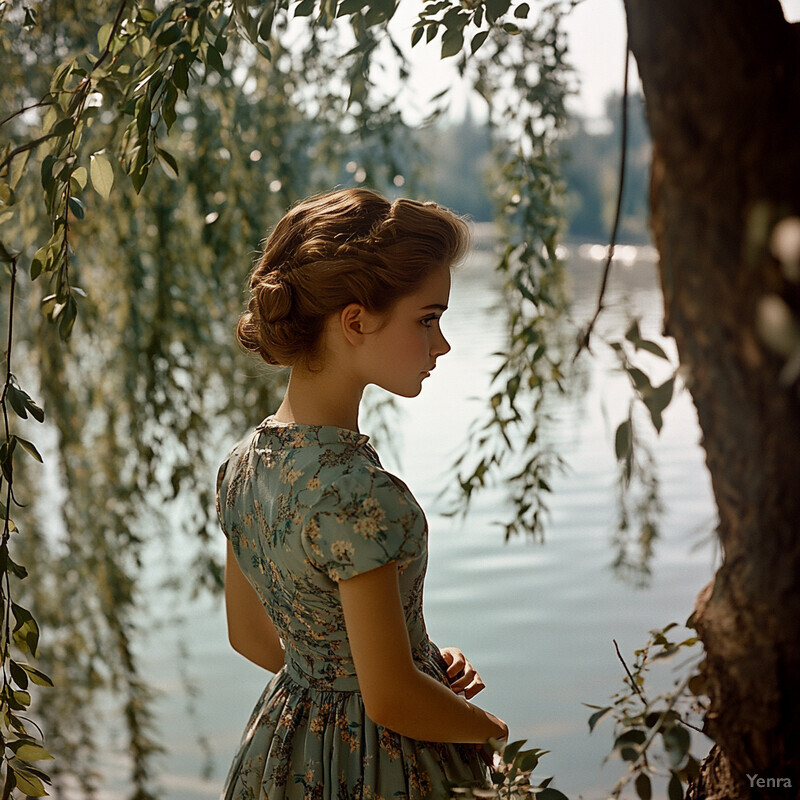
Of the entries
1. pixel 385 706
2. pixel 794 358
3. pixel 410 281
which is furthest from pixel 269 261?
pixel 794 358

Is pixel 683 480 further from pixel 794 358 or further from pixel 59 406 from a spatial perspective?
pixel 794 358

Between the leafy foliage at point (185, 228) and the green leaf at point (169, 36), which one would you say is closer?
the green leaf at point (169, 36)

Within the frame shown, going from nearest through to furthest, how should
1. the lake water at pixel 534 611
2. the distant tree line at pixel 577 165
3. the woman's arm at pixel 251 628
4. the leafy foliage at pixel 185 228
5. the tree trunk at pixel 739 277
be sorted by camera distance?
the tree trunk at pixel 739 277, the distant tree line at pixel 577 165, the woman's arm at pixel 251 628, the leafy foliage at pixel 185 228, the lake water at pixel 534 611

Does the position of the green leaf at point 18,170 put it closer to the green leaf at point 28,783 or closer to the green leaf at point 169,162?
the green leaf at point 169,162

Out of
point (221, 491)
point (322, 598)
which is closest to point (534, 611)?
point (221, 491)

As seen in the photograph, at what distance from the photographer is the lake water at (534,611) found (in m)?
3.32

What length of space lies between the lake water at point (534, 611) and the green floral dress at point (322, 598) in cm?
129

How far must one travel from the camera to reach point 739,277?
563 millimetres

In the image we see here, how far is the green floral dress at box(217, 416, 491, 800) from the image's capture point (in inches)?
38.1

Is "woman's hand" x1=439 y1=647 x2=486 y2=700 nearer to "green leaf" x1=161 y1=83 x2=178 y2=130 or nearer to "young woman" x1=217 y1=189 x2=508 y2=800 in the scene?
"young woman" x1=217 y1=189 x2=508 y2=800

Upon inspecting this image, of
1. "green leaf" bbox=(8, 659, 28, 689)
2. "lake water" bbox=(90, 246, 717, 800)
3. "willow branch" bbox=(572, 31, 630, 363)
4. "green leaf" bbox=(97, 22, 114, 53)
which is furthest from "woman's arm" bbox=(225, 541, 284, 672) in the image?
"lake water" bbox=(90, 246, 717, 800)

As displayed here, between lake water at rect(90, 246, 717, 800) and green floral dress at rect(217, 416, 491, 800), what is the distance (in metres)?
1.29

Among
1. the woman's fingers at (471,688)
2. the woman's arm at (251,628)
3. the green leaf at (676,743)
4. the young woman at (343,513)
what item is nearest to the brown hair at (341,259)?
the young woman at (343,513)

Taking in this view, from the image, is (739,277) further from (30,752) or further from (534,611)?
(534,611)
